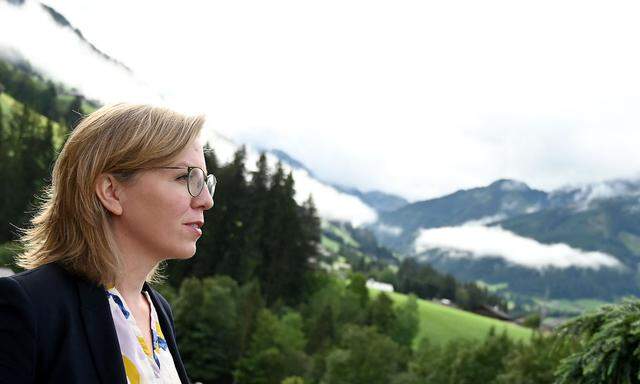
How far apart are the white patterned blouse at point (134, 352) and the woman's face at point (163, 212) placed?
0.27 meters

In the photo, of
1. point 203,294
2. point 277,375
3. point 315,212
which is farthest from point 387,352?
point 315,212

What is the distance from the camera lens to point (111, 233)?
98.0 inches

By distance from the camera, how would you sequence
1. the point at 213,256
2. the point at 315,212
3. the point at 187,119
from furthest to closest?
the point at 315,212 < the point at 213,256 < the point at 187,119

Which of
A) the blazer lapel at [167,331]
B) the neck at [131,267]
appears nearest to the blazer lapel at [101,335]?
the neck at [131,267]

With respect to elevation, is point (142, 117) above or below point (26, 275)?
above

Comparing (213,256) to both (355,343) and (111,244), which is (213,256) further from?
(111,244)

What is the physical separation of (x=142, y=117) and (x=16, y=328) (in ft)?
3.34

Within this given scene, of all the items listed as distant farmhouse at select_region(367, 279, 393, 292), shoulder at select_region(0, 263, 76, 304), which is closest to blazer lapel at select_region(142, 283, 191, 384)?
shoulder at select_region(0, 263, 76, 304)

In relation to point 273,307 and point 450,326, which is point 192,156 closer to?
point 273,307

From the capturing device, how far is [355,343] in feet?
186

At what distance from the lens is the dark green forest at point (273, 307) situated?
54281 millimetres

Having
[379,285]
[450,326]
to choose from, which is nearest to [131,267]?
[450,326]

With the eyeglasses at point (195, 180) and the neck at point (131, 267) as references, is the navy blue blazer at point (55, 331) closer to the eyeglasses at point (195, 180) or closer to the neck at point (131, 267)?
the neck at point (131, 267)

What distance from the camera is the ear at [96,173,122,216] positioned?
244cm
